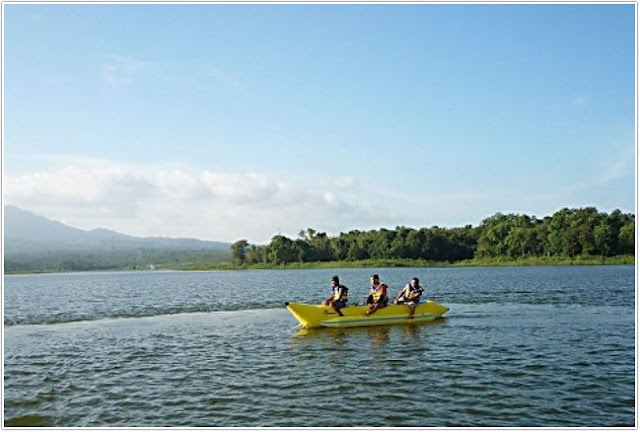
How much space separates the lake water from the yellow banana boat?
1.83 ft

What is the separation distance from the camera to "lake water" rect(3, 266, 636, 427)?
1161 centimetres

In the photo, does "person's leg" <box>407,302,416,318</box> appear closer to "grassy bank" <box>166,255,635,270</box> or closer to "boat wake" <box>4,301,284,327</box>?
"boat wake" <box>4,301,284,327</box>

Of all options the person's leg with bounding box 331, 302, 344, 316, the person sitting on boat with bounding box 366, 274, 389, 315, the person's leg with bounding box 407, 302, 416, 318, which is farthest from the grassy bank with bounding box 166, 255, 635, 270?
the person's leg with bounding box 331, 302, 344, 316

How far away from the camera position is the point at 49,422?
11648mm

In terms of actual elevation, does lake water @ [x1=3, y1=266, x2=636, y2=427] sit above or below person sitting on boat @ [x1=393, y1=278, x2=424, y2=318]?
below

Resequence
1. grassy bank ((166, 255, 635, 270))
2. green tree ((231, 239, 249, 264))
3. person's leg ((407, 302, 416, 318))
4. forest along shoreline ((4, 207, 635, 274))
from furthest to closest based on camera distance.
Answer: green tree ((231, 239, 249, 264)), forest along shoreline ((4, 207, 635, 274)), grassy bank ((166, 255, 635, 270)), person's leg ((407, 302, 416, 318))

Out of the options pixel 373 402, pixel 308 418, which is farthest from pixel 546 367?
pixel 308 418

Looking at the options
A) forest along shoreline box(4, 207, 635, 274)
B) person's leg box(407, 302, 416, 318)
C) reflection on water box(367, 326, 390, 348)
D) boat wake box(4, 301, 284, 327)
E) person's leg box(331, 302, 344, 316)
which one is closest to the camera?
reflection on water box(367, 326, 390, 348)

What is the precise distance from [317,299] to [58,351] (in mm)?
18279

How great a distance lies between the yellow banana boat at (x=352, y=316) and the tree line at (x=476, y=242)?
69.2m

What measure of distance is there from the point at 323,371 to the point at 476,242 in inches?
3787

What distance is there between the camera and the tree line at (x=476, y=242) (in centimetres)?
8600

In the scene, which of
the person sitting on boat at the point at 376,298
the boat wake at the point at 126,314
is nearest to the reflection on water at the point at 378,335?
the person sitting on boat at the point at 376,298

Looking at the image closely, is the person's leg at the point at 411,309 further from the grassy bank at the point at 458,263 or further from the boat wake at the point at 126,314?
the grassy bank at the point at 458,263
